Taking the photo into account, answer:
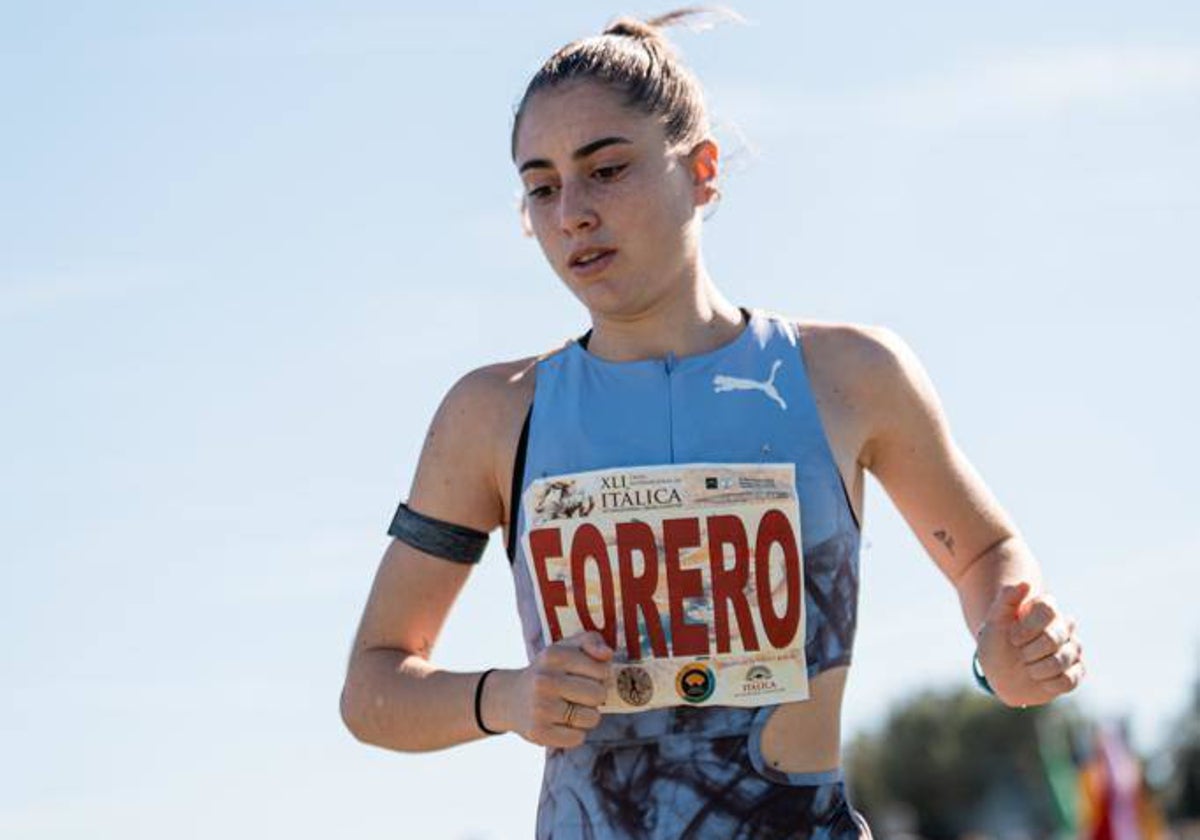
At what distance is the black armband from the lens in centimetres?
485

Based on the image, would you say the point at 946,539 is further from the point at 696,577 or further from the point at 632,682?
the point at 632,682

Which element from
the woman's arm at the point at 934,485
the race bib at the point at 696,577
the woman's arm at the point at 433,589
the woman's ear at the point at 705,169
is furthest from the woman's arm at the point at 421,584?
the woman's arm at the point at 934,485

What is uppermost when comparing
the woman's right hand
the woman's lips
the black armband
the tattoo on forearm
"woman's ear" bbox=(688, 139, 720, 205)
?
"woman's ear" bbox=(688, 139, 720, 205)

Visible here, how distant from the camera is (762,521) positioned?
4.56 meters

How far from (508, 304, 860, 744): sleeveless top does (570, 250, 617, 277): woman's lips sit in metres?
0.22

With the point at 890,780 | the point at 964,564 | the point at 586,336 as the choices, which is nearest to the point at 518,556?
the point at 586,336

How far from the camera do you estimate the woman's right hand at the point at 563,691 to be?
4250mm

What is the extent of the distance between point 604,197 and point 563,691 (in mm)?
1027

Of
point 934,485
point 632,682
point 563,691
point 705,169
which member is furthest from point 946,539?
point 563,691

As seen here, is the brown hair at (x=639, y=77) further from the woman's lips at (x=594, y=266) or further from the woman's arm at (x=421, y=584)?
the woman's arm at (x=421, y=584)

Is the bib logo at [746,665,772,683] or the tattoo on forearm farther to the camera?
the tattoo on forearm

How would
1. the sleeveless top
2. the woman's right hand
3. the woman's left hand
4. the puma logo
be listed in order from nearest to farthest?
the woman's right hand, the woman's left hand, the sleeveless top, the puma logo

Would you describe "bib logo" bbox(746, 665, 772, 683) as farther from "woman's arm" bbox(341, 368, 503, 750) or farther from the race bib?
"woman's arm" bbox(341, 368, 503, 750)

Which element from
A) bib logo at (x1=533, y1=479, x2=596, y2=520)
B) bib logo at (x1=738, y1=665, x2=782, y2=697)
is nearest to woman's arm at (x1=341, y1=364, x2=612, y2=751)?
bib logo at (x1=533, y1=479, x2=596, y2=520)
